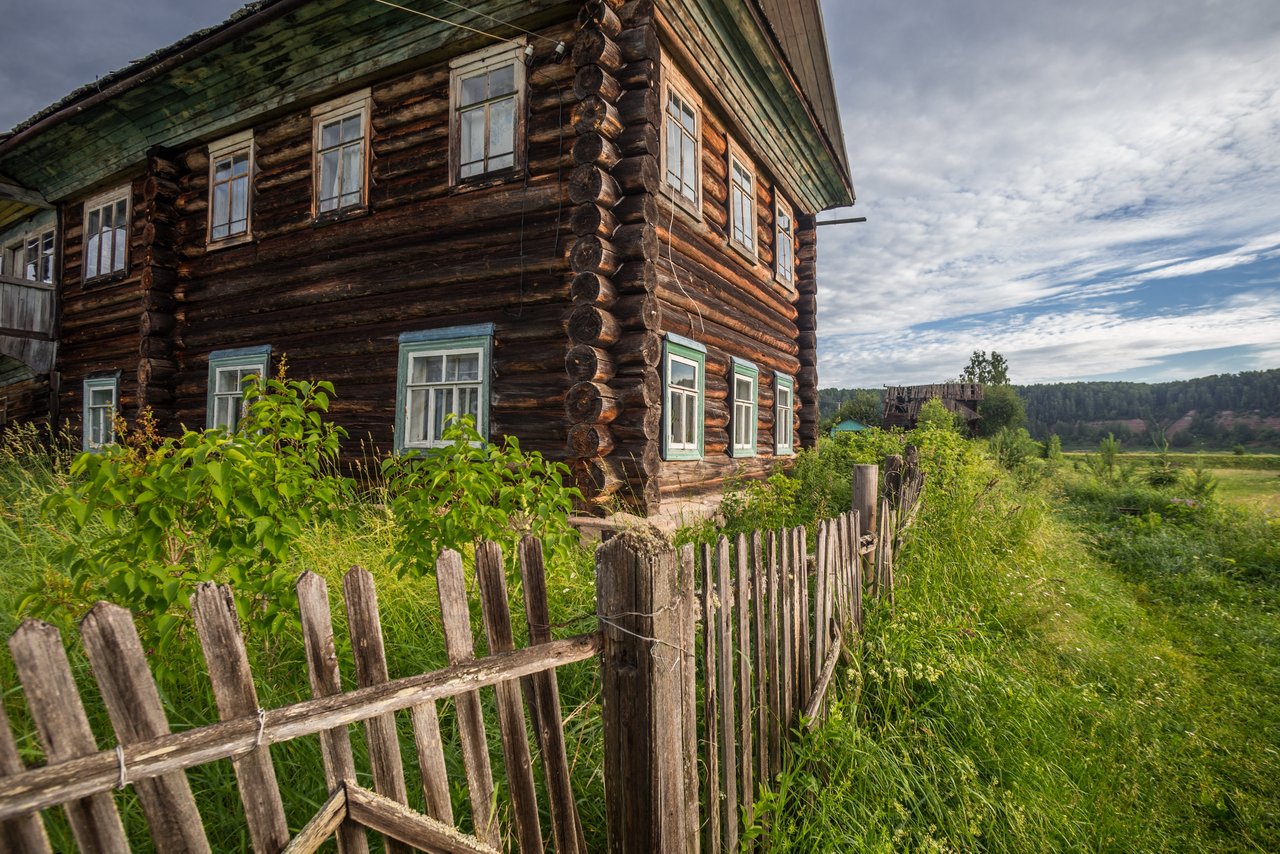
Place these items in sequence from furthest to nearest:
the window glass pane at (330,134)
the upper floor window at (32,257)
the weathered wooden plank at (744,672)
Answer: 1. the upper floor window at (32,257)
2. the window glass pane at (330,134)
3. the weathered wooden plank at (744,672)

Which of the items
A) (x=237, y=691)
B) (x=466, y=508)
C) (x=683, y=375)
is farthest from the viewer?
(x=683, y=375)

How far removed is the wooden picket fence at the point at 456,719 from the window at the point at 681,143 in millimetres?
5761

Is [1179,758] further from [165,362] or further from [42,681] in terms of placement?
[165,362]

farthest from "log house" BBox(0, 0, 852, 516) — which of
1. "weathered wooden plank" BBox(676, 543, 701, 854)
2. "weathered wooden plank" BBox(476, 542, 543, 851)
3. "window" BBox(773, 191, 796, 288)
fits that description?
"weathered wooden plank" BBox(476, 542, 543, 851)

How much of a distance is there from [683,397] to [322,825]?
20.9ft

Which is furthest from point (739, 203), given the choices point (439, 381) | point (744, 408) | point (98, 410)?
point (98, 410)

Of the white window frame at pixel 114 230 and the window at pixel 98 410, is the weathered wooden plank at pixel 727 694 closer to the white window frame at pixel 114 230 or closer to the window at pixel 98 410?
the white window frame at pixel 114 230

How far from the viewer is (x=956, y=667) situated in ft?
10.4

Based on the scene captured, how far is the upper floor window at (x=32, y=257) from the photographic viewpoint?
11.7 metres

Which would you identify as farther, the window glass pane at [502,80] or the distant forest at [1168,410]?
the distant forest at [1168,410]

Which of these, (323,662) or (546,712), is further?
(546,712)

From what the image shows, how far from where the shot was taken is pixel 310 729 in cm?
115

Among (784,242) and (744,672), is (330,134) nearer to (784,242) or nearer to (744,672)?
(784,242)

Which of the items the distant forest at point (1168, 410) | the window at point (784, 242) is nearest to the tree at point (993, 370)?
the distant forest at point (1168, 410)
